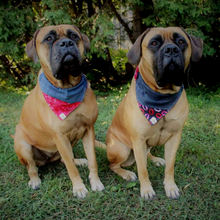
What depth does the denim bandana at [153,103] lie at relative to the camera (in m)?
2.33

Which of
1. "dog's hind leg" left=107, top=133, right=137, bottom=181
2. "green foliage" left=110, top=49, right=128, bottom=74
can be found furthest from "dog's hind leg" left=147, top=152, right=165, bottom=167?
"green foliage" left=110, top=49, right=128, bottom=74

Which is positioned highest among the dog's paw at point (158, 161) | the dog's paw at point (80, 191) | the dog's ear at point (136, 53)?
the dog's ear at point (136, 53)

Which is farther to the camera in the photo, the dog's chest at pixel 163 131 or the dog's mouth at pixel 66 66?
the dog's chest at pixel 163 131

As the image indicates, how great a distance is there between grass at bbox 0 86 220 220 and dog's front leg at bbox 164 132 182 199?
0.07 metres

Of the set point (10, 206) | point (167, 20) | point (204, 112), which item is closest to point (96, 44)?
point (167, 20)

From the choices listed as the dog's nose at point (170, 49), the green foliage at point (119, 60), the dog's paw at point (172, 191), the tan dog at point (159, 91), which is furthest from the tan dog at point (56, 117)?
the green foliage at point (119, 60)

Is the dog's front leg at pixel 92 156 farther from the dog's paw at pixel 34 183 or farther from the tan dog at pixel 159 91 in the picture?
the dog's paw at pixel 34 183

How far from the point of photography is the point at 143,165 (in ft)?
8.25

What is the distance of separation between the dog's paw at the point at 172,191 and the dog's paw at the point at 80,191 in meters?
0.88

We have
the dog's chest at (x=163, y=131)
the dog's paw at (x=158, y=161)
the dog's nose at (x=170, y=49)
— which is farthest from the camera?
the dog's paw at (x=158, y=161)

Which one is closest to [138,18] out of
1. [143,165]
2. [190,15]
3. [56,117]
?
[190,15]

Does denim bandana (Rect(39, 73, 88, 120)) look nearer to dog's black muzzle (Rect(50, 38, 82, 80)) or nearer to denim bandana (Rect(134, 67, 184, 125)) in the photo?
dog's black muzzle (Rect(50, 38, 82, 80))

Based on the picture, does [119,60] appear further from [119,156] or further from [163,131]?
[163,131]

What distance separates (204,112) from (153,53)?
2.65 meters
